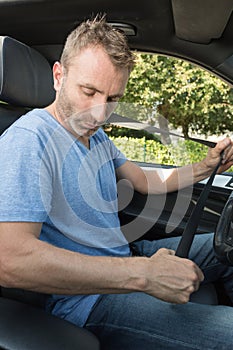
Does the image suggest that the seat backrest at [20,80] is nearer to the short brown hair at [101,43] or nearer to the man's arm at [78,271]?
the short brown hair at [101,43]

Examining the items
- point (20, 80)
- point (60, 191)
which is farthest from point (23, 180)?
point (20, 80)

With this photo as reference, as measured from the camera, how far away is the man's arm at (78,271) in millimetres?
1006

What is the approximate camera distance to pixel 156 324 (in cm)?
113

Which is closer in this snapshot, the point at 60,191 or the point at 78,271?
the point at 78,271

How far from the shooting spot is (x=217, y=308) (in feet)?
3.95

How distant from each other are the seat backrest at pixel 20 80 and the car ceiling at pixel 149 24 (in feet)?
0.39

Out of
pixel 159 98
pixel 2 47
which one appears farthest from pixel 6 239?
pixel 159 98

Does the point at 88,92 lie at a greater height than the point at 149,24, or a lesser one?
lesser

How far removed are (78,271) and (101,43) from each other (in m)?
0.62

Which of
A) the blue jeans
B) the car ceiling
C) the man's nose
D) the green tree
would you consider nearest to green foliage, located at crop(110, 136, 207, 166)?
the car ceiling

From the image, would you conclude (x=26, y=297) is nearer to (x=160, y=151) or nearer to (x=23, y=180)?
(x=23, y=180)

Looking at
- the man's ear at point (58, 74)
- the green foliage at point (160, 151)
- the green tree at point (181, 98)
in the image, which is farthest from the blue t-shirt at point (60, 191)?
the green tree at point (181, 98)

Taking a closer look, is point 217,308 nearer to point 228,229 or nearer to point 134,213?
point 228,229

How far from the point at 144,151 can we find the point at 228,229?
5.42ft
